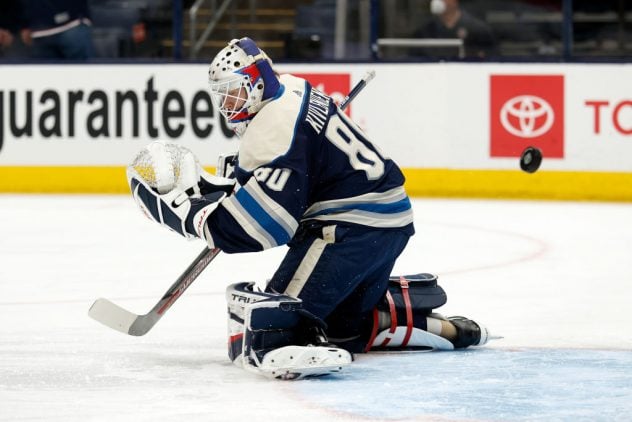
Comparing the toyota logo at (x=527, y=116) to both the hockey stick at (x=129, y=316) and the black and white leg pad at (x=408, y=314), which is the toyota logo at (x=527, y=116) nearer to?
the black and white leg pad at (x=408, y=314)

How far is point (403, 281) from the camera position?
163 inches

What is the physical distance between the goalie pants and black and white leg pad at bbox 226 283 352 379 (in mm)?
87

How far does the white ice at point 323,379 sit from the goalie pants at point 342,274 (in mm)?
148

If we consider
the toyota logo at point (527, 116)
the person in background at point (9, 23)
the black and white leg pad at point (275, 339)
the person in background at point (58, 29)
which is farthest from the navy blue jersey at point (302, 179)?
the person in background at point (9, 23)

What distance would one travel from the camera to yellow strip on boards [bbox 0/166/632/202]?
8.73 metres

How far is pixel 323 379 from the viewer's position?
144 inches

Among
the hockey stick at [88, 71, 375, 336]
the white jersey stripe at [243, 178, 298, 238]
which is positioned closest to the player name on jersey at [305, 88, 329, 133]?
the white jersey stripe at [243, 178, 298, 238]

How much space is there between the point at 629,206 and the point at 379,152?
4851 millimetres

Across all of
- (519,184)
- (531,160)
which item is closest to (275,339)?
(531,160)

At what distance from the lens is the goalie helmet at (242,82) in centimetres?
378

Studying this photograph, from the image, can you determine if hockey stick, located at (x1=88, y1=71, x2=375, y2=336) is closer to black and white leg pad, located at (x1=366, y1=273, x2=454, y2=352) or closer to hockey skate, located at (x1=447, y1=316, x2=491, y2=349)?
black and white leg pad, located at (x1=366, y1=273, x2=454, y2=352)

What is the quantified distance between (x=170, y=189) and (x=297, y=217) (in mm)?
342

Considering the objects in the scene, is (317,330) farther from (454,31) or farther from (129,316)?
(454,31)

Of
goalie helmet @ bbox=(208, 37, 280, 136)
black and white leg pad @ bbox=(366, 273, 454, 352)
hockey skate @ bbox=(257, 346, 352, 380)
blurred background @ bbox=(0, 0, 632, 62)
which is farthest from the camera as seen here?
blurred background @ bbox=(0, 0, 632, 62)
